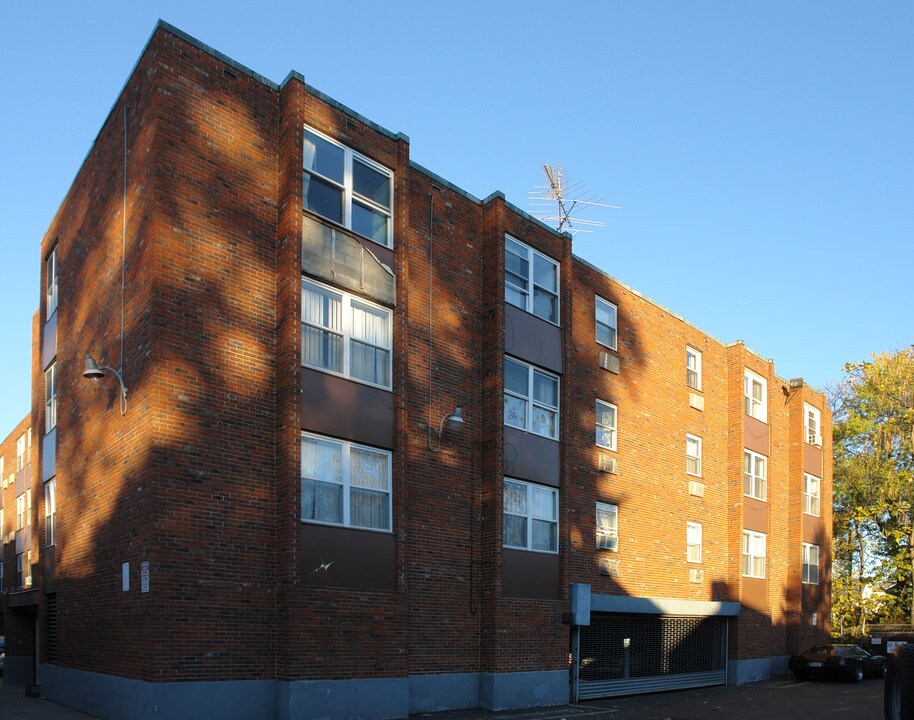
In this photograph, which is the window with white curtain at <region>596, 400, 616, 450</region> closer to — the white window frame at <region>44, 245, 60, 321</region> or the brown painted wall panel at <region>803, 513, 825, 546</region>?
the brown painted wall panel at <region>803, 513, 825, 546</region>

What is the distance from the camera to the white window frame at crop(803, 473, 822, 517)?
32.9 m

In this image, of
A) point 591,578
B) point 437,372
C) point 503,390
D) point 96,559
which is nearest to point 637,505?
point 591,578

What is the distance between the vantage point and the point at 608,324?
2500 cm

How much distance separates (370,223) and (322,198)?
46.2 inches

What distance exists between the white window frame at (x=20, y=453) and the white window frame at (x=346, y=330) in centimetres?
2032

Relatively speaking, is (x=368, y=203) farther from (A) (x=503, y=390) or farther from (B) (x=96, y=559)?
(B) (x=96, y=559)

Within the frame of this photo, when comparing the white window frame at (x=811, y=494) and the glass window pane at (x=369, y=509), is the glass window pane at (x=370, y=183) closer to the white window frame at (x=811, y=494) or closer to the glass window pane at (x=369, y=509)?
the glass window pane at (x=369, y=509)

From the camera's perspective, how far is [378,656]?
16.5 meters

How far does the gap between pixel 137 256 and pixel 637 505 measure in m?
14.3

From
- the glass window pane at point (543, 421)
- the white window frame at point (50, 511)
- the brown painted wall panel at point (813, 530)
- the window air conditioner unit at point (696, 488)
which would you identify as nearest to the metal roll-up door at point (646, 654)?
the window air conditioner unit at point (696, 488)

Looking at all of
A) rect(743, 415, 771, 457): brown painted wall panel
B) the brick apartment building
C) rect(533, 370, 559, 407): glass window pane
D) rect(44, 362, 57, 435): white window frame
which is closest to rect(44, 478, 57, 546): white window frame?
the brick apartment building

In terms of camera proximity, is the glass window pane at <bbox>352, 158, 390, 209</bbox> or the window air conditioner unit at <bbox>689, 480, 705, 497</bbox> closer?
the glass window pane at <bbox>352, 158, 390, 209</bbox>

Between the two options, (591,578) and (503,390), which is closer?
(503,390)

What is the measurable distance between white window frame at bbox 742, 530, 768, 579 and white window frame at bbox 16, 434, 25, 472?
77.8 feet
